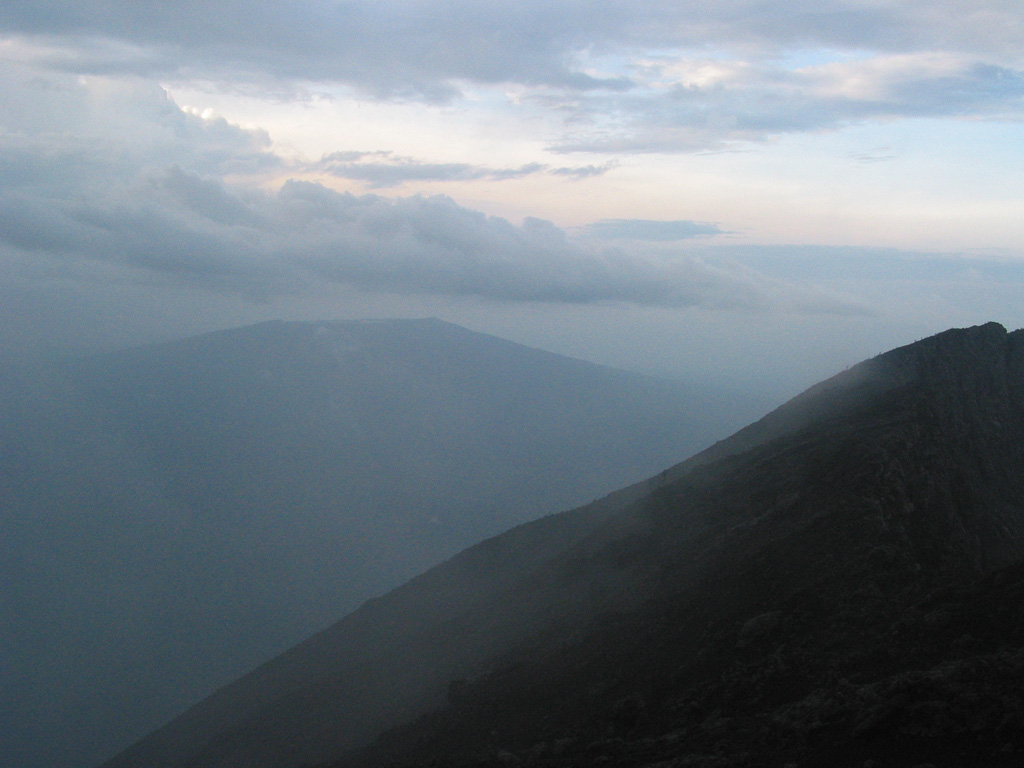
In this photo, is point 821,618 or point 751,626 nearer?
point 821,618

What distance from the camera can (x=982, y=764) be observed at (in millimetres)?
12109

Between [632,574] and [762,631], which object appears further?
[632,574]

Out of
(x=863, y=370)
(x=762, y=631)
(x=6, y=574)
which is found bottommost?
(x=762, y=631)

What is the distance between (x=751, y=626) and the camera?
2236 cm

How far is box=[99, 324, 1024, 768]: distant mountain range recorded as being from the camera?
1562 centimetres

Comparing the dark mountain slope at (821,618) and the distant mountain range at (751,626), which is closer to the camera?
the dark mountain slope at (821,618)

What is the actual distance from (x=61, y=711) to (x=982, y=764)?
6021 inches

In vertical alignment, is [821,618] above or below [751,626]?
below

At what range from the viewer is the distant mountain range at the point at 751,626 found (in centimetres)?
1562

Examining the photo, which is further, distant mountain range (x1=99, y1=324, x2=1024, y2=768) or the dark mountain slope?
distant mountain range (x1=99, y1=324, x2=1024, y2=768)

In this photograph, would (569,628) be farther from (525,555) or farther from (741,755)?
(525,555)

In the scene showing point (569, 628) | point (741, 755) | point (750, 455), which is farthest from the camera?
point (750, 455)

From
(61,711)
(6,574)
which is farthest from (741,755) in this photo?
(6,574)

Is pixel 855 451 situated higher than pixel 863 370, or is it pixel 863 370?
pixel 863 370
